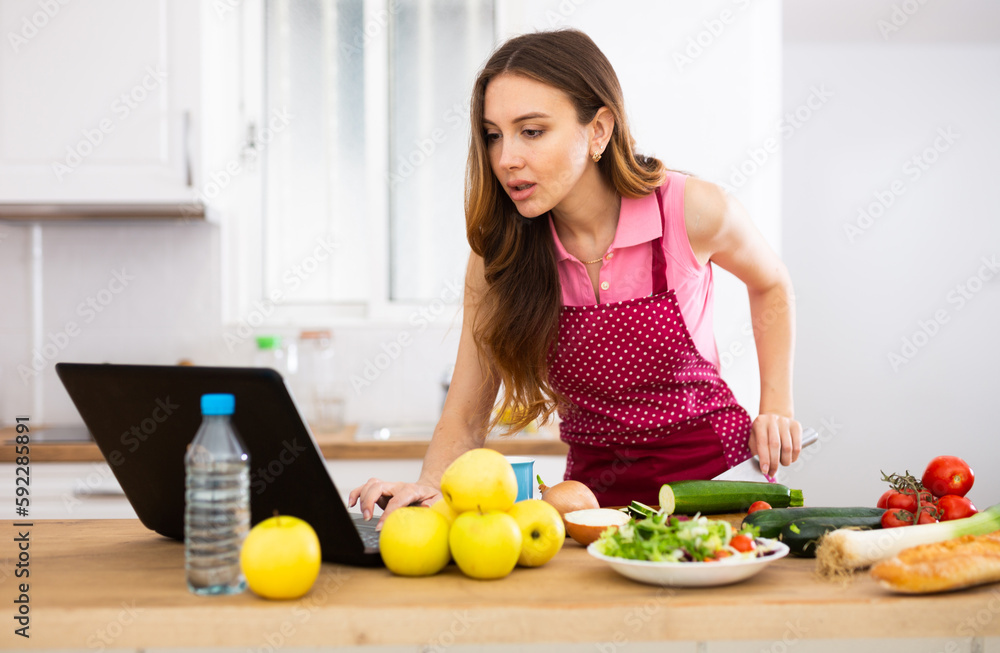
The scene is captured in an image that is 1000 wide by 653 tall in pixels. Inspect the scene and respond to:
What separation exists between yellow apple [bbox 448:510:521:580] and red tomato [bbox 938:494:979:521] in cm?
59

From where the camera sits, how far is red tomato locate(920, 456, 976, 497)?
1151 mm

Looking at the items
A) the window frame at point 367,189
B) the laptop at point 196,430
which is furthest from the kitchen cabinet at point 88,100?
the laptop at point 196,430

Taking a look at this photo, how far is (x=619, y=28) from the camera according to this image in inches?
117

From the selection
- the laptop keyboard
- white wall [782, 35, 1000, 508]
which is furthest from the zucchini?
white wall [782, 35, 1000, 508]

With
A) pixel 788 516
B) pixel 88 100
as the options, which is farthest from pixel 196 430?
pixel 88 100

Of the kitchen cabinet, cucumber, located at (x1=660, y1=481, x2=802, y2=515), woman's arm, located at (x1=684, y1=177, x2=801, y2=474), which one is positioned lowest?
cucumber, located at (x1=660, y1=481, x2=802, y2=515)

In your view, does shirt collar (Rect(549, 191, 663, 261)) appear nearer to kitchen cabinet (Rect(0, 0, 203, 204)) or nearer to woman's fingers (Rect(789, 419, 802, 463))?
woman's fingers (Rect(789, 419, 802, 463))

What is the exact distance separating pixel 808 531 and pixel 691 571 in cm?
23

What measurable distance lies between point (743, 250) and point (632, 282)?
0.25 meters

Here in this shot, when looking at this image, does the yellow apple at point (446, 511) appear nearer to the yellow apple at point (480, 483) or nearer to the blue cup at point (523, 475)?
the yellow apple at point (480, 483)

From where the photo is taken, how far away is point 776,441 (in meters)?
1.46

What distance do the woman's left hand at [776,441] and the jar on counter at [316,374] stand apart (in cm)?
176

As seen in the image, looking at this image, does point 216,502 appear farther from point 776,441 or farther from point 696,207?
point 696,207

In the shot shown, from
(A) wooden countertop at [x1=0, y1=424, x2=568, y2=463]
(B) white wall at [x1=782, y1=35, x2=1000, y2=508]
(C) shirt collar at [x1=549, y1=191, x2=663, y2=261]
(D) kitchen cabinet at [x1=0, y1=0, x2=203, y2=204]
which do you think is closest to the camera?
(C) shirt collar at [x1=549, y1=191, x2=663, y2=261]
